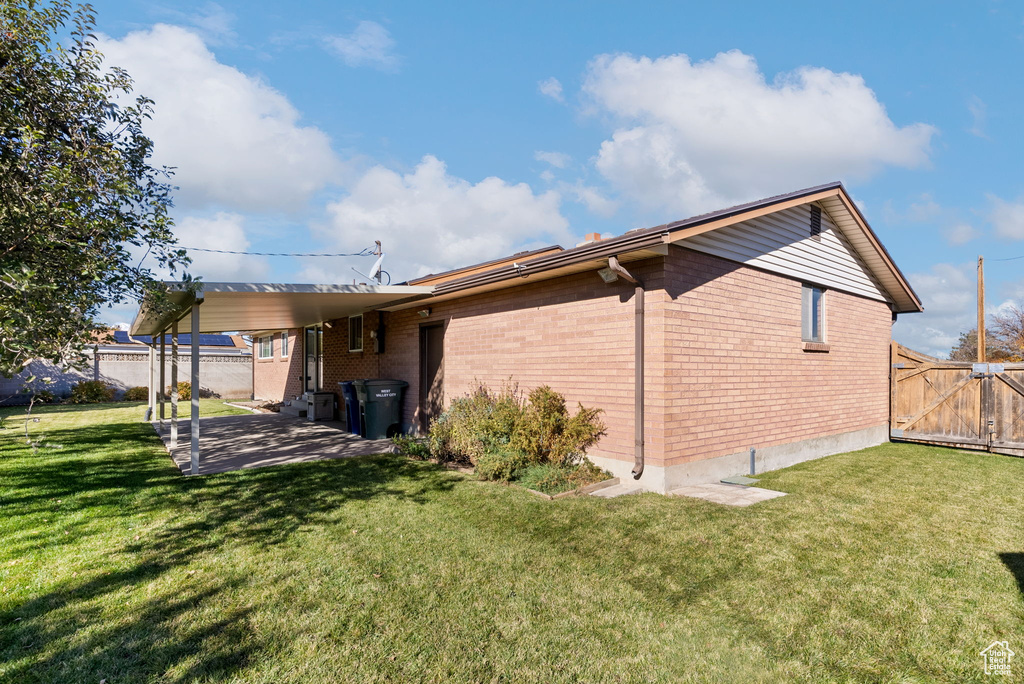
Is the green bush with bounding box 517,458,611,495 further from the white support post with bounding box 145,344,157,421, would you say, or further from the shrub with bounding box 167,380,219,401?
the shrub with bounding box 167,380,219,401

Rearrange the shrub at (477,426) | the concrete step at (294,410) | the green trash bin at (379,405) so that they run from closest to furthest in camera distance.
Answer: the shrub at (477,426), the green trash bin at (379,405), the concrete step at (294,410)

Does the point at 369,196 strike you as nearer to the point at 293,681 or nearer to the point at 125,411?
the point at 125,411

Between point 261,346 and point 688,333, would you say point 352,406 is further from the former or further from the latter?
point 261,346

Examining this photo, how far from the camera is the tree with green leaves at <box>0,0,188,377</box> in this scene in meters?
4.51

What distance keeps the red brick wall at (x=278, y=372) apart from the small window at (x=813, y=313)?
1612cm

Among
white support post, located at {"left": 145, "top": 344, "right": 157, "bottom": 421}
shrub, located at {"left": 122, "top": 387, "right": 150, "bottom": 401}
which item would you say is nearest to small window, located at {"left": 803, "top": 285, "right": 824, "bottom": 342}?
white support post, located at {"left": 145, "top": 344, "right": 157, "bottom": 421}

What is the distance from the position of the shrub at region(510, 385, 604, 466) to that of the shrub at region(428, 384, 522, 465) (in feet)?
0.86

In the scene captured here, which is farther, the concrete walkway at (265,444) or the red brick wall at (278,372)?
the red brick wall at (278,372)

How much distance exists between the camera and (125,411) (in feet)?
56.5

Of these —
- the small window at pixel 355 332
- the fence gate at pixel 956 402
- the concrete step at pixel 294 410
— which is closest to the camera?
the fence gate at pixel 956 402

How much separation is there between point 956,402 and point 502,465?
1115cm

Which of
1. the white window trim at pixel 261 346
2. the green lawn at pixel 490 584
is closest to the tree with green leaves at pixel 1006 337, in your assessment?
the green lawn at pixel 490 584

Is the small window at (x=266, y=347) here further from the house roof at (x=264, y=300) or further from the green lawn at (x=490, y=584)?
the green lawn at (x=490, y=584)

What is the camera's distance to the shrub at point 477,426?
7.64m
